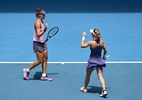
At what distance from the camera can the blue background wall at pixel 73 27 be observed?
10.3 m

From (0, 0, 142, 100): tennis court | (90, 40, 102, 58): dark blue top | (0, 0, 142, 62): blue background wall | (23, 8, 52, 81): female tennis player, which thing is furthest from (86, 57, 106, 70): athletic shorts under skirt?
(0, 0, 142, 62): blue background wall

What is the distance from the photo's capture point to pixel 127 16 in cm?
1416

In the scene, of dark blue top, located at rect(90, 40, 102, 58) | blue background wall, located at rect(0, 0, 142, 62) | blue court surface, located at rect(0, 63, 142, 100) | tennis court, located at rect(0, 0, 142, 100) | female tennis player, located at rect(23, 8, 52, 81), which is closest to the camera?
dark blue top, located at rect(90, 40, 102, 58)

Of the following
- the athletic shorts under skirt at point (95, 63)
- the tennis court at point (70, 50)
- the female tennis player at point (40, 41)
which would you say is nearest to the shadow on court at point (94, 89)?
the tennis court at point (70, 50)

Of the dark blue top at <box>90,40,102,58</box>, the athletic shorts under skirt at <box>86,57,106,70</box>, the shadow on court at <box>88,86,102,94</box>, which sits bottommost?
the shadow on court at <box>88,86,102,94</box>

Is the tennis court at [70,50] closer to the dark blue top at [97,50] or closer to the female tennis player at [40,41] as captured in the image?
the female tennis player at [40,41]

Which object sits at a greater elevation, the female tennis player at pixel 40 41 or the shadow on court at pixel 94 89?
the female tennis player at pixel 40 41

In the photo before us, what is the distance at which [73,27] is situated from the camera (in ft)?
42.3

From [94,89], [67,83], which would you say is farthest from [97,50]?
[67,83]

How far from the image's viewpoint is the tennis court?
771 cm

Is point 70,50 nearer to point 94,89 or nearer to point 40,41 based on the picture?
point 40,41

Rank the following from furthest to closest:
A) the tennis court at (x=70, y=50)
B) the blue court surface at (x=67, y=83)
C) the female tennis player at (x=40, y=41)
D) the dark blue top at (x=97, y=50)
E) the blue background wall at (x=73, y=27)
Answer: the blue background wall at (x=73, y=27)
the female tennis player at (x=40, y=41)
the tennis court at (x=70, y=50)
the blue court surface at (x=67, y=83)
the dark blue top at (x=97, y=50)

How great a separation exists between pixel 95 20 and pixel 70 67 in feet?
15.7

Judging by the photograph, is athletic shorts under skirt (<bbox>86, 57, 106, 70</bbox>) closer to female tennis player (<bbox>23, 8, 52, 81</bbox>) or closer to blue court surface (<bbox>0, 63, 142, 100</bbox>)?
blue court surface (<bbox>0, 63, 142, 100</bbox>)
